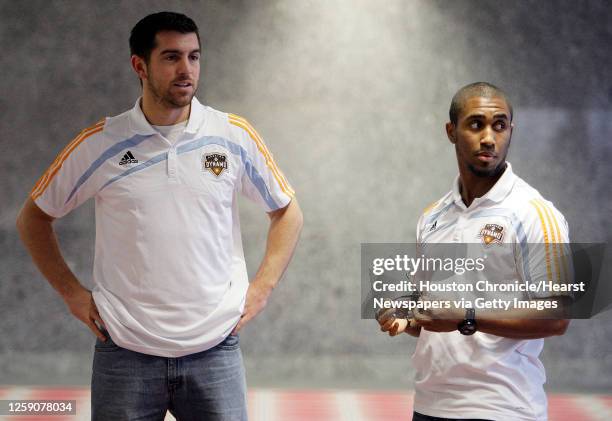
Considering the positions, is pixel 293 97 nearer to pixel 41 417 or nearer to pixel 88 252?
pixel 88 252

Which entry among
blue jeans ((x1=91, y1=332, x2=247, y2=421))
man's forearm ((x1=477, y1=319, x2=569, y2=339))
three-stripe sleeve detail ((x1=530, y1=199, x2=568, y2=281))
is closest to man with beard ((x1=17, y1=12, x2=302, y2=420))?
blue jeans ((x1=91, y1=332, x2=247, y2=421))

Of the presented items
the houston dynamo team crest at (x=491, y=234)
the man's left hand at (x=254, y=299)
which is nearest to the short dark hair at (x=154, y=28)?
the man's left hand at (x=254, y=299)

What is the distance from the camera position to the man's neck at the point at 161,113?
208 cm

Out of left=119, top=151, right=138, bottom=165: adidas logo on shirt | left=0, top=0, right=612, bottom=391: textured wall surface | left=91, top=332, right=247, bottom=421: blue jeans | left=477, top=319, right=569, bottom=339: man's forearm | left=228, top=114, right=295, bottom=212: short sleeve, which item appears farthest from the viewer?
left=0, top=0, right=612, bottom=391: textured wall surface

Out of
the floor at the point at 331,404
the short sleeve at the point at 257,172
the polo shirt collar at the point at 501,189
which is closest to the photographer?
the polo shirt collar at the point at 501,189

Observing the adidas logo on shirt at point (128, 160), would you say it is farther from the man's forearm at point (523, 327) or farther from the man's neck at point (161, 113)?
the man's forearm at point (523, 327)

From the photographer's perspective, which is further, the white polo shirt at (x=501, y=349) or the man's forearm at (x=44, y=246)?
the man's forearm at (x=44, y=246)

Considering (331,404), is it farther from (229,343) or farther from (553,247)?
(553,247)

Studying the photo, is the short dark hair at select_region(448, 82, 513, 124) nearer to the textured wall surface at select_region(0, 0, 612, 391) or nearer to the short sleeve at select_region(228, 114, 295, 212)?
the short sleeve at select_region(228, 114, 295, 212)

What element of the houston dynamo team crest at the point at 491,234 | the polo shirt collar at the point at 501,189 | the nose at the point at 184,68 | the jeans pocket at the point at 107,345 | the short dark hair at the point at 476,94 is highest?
the nose at the point at 184,68

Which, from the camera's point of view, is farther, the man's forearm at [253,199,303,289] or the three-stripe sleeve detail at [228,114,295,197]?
the man's forearm at [253,199,303,289]

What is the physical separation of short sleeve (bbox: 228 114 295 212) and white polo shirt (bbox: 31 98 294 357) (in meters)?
0.01

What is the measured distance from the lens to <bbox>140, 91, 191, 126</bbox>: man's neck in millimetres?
2082

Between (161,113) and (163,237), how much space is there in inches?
12.8
